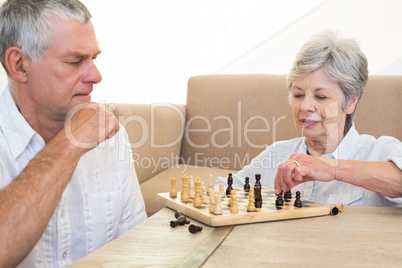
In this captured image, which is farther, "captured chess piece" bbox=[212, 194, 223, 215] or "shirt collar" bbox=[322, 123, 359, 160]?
"shirt collar" bbox=[322, 123, 359, 160]

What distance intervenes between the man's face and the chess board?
43 centimetres

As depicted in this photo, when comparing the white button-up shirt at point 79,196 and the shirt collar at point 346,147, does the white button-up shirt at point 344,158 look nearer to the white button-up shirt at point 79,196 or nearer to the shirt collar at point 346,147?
the shirt collar at point 346,147

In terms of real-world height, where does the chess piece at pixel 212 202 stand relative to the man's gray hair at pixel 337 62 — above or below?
below

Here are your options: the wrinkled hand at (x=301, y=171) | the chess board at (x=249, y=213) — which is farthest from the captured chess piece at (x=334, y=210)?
the wrinkled hand at (x=301, y=171)

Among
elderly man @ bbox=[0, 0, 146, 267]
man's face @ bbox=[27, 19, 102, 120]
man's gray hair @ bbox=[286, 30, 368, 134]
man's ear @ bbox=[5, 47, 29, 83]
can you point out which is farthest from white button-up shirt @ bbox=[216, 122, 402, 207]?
man's ear @ bbox=[5, 47, 29, 83]

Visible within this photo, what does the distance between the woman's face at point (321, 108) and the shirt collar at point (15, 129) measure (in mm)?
971

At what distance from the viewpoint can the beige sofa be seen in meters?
2.60

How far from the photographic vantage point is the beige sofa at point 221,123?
260 cm

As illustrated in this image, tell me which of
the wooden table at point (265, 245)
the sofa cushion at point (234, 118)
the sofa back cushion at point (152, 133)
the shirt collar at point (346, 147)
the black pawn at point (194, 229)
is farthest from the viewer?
the sofa cushion at point (234, 118)

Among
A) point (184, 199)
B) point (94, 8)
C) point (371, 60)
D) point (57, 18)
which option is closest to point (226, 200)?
point (184, 199)

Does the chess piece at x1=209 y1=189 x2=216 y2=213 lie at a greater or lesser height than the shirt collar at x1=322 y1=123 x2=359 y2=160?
lesser

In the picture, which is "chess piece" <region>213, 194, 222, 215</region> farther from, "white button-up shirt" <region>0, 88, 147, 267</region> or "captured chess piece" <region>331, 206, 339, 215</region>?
"white button-up shirt" <region>0, 88, 147, 267</region>

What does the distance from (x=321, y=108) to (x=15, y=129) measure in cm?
109

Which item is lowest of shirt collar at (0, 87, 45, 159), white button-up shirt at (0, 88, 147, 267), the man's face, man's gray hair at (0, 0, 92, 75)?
white button-up shirt at (0, 88, 147, 267)
